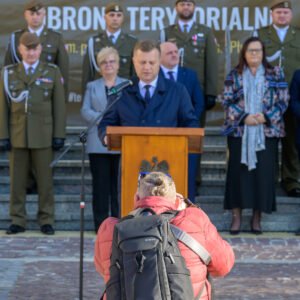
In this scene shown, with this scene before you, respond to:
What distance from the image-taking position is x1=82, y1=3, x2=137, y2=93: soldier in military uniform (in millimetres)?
11430

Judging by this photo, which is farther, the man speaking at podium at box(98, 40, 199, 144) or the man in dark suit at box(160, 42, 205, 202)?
the man in dark suit at box(160, 42, 205, 202)

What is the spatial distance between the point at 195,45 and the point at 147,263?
22.4 feet

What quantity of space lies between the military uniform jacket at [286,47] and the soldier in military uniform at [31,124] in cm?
246

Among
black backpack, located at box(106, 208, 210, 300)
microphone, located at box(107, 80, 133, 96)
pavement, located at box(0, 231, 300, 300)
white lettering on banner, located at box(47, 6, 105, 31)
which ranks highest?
white lettering on banner, located at box(47, 6, 105, 31)

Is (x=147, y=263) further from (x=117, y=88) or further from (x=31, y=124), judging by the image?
(x=31, y=124)

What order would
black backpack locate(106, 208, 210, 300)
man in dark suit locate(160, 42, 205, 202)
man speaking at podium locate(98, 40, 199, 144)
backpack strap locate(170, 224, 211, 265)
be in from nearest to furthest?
black backpack locate(106, 208, 210, 300) < backpack strap locate(170, 224, 211, 265) < man speaking at podium locate(98, 40, 199, 144) < man in dark suit locate(160, 42, 205, 202)

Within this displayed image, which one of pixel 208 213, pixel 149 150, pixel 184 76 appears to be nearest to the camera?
pixel 149 150

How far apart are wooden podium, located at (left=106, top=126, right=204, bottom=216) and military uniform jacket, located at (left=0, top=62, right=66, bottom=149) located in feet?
11.5

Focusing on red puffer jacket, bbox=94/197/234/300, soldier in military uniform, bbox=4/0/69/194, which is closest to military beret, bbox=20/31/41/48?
soldier in military uniform, bbox=4/0/69/194

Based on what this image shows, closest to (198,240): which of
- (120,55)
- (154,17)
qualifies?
(120,55)

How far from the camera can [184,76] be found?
10781 mm

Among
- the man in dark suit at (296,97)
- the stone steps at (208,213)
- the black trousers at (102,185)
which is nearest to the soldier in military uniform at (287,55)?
the stone steps at (208,213)

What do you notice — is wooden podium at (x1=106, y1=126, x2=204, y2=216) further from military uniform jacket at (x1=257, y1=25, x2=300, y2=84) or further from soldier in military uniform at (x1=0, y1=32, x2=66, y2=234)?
military uniform jacket at (x1=257, y1=25, x2=300, y2=84)

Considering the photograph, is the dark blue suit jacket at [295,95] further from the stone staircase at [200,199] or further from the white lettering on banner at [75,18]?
the white lettering on banner at [75,18]
